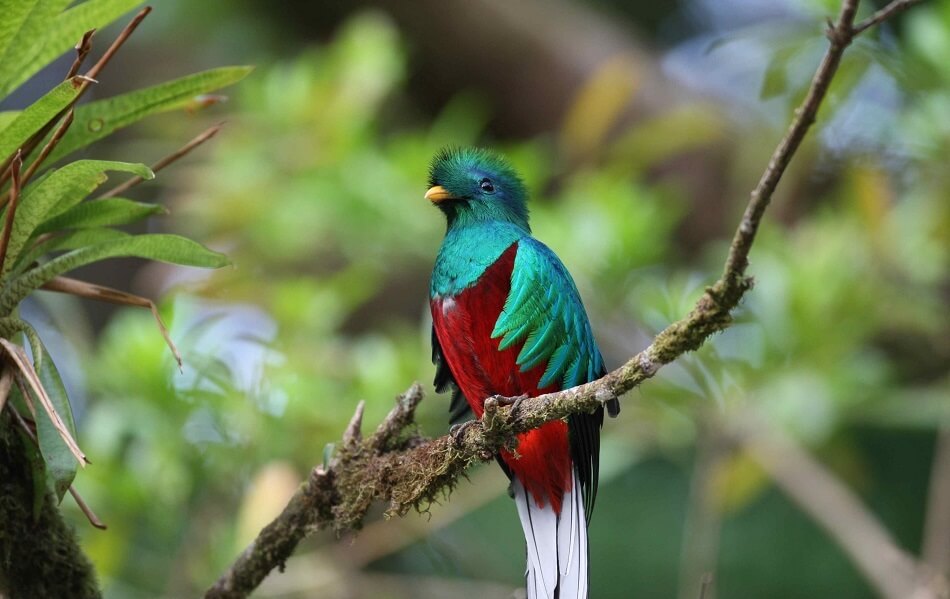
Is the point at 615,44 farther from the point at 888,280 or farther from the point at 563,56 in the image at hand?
the point at 888,280

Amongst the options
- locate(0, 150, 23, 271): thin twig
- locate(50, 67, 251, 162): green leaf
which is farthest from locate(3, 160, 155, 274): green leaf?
locate(50, 67, 251, 162): green leaf

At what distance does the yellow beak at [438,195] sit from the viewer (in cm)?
324

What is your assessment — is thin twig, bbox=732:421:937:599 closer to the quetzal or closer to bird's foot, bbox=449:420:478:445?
the quetzal

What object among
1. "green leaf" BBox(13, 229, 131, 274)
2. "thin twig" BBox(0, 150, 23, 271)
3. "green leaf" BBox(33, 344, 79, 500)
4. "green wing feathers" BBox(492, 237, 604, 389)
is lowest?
"green leaf" BBox(33, 344, 79, 500)

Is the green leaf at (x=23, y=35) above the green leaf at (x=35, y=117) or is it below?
above

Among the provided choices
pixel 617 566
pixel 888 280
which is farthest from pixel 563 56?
pixel 617 566

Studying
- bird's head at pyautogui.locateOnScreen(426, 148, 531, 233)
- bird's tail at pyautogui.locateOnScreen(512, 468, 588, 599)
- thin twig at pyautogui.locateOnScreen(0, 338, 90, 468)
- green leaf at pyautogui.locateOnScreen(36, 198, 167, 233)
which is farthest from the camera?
bird's head at pyautogui.locateOnScreen(426, 148, 531, 233)

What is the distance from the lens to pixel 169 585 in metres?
4.43

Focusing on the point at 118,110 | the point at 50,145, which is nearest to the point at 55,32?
the point at 118,110

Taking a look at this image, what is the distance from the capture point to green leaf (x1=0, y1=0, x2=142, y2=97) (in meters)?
2.15

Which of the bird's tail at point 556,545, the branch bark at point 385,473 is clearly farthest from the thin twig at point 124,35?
the bird's tail at point 556,545

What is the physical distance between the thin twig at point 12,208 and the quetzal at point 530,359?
1.12m

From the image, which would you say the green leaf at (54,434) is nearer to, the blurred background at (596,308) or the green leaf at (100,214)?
the green leaf at (100,214)

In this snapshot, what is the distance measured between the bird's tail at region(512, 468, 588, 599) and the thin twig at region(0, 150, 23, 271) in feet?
4.55
